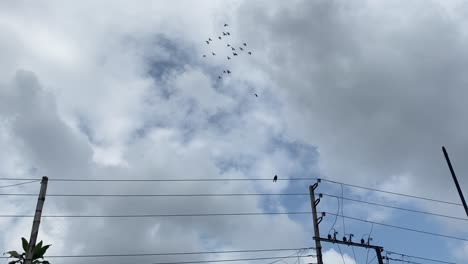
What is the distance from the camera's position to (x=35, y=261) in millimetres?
31969

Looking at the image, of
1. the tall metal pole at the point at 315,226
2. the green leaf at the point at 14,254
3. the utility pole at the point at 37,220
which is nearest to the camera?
the utility pole at the point at 37,220

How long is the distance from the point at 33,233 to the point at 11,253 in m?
11.6

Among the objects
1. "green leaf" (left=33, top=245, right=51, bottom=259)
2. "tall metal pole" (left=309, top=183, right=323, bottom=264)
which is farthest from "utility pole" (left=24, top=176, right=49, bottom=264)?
"tall metal pole" (left=309, top=183, right=323, bottom=264)

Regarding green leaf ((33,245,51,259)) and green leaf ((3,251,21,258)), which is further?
green leaf ((33,245,51,259))

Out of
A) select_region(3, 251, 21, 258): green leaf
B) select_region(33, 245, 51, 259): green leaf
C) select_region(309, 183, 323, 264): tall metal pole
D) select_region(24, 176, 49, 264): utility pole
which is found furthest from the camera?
select_region(33, 245, 51, 259): green leaf

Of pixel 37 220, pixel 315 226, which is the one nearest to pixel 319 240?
pixel 315 226

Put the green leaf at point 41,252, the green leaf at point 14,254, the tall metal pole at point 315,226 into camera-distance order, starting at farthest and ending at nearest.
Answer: the green leaf at point 41,252 → the green leaf at point 14,254 → the tall metal pole at point 315,226

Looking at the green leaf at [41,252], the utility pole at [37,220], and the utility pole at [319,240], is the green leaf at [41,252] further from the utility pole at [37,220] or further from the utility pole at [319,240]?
the utility pole at [319,240]

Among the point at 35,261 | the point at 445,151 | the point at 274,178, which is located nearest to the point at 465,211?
the point at 445,151

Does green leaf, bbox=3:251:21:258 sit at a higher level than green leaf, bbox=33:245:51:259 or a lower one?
lower

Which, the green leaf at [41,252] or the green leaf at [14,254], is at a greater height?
the green leaf at [41,252]

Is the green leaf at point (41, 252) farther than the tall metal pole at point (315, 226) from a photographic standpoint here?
Yes

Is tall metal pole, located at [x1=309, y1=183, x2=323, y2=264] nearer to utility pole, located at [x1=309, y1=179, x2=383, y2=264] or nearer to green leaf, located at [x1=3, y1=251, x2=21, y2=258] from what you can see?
utility pole, located at [x1=309, y1=179, x2=383, y2=264]

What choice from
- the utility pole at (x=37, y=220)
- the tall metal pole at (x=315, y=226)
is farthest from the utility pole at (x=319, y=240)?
the utility pole at (x=37, y=220)
